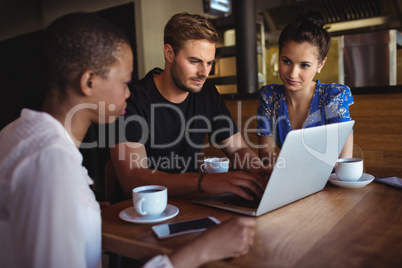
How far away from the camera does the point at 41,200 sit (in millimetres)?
599

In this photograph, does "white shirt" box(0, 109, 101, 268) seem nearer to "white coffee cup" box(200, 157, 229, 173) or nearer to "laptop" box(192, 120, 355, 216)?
"laptop" box(192, 120, 355, 216)

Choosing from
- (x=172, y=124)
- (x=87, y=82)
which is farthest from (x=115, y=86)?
(x=172, y=124)

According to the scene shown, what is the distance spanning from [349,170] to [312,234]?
18.5 inches

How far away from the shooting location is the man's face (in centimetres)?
151

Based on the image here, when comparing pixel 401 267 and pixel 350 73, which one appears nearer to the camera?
pixel 401 267

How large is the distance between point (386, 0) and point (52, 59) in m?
4.23

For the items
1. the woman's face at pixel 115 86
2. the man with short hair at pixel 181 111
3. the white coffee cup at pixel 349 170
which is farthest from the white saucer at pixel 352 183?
the woman's face at pixel 115 86

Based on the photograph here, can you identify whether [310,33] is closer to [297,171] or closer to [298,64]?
[298,64]

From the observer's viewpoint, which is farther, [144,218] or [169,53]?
[169,53]

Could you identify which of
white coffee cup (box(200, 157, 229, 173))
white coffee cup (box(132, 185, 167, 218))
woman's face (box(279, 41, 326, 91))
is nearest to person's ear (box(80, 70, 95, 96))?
white coffee cup (box(132, 185, 167, 218))

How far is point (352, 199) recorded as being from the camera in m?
1.00

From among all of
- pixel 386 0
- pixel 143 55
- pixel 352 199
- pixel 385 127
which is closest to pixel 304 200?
Result: pixel 352 199

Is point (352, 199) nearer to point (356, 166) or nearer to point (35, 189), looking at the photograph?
point (356, 166)

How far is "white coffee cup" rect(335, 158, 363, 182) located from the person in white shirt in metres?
0.57
